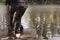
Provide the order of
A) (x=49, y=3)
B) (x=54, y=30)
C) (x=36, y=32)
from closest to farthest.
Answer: (x=36, y=32)
(x=54, y=30)
(x=49, y=3)

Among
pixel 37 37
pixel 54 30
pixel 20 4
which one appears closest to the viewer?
pixel 20 4

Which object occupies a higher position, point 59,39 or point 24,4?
point 24,4

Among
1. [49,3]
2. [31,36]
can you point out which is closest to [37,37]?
[31,36]

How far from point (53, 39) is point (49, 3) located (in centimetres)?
1115

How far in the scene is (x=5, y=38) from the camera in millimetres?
4832

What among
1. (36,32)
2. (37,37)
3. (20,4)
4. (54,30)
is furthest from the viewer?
(54,30)

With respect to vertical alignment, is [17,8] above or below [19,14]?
above

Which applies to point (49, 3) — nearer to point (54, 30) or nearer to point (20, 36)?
point (54, 30)

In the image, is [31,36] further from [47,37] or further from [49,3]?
[49,3]

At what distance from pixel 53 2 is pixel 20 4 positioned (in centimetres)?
1160

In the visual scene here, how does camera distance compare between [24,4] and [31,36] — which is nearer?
[24,4]

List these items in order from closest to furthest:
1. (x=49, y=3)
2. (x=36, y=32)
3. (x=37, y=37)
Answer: (x=37, y=37), (x=36, y=32), (x=49, y=3)

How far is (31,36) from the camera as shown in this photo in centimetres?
505

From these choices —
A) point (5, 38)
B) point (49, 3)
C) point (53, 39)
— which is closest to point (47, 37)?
point (53, 39)
